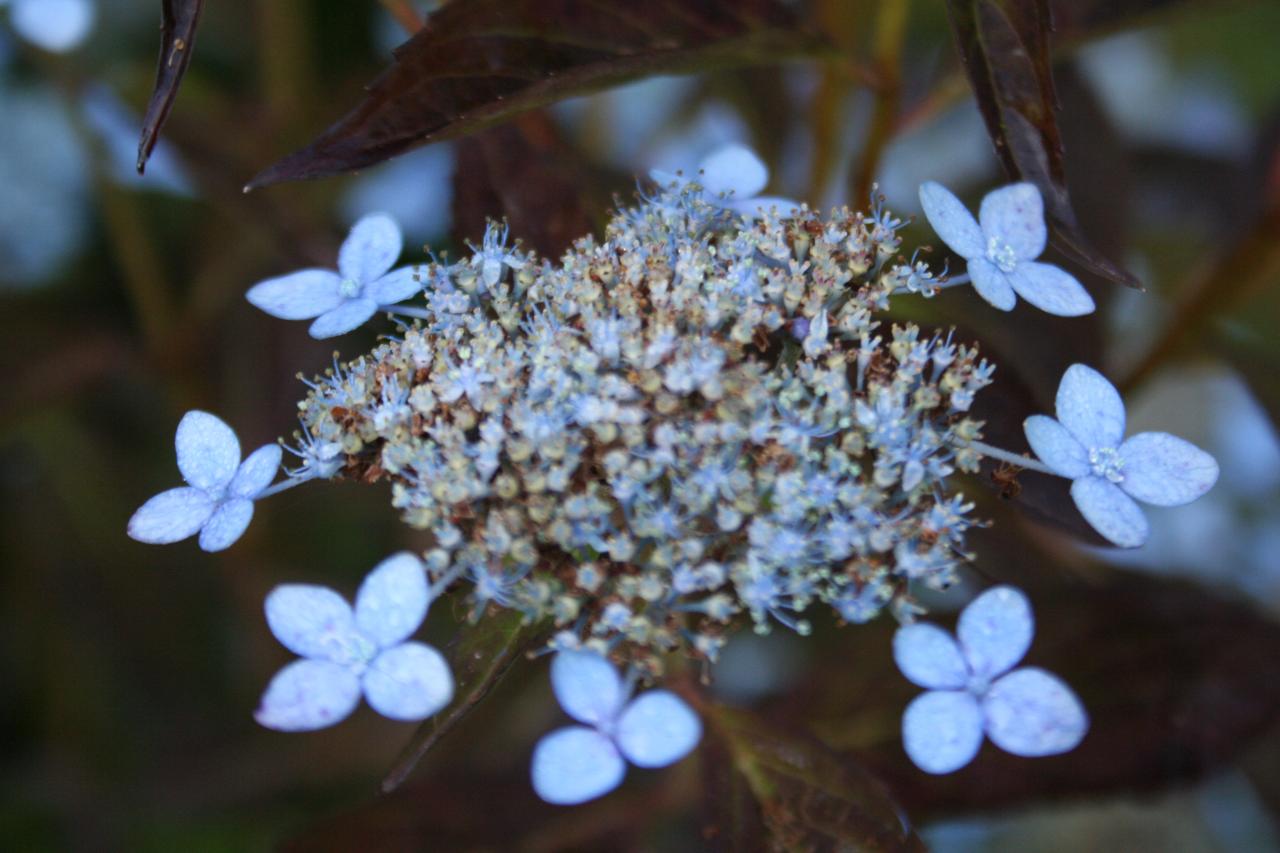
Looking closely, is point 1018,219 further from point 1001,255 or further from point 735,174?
point 735,174

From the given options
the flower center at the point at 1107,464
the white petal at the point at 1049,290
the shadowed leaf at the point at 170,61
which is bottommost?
the flower center at the point at 1107,464

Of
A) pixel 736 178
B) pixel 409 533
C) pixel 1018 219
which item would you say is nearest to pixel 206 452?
pixel 736 178

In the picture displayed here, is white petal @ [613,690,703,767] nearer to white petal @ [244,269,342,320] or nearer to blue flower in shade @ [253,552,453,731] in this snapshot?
blue flower in shade @ [253,552,453,731]

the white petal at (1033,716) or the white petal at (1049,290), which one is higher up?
the white petal at (1049,290)

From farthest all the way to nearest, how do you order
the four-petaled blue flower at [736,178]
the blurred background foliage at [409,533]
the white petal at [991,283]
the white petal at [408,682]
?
the blurred background foliage at [409,533] → the four-petaled blue flower at [736,178] → the white petal at [991,283] → the white petal at [408,682]

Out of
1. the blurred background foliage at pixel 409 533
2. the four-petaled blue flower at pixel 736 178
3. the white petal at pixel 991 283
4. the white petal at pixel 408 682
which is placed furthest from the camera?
the blurred background foliage at pixel 409 533

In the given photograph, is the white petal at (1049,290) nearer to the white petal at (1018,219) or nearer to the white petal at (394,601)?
the white petal at (1018,219)

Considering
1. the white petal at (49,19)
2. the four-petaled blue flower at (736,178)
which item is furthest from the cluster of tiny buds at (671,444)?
the white petal at (49,19)

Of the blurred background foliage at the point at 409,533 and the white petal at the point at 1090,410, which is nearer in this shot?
the white petal at the point at 1090,410
